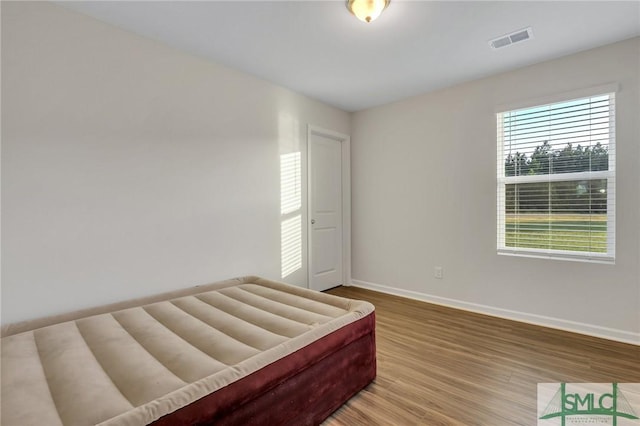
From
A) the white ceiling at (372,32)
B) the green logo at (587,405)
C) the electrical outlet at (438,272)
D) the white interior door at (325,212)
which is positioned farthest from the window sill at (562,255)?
the white interior door at (325,212)

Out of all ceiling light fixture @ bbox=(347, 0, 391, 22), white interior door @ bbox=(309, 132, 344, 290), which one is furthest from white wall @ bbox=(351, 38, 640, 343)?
ceiling light fixture @ bbox=(347, 0, 391, 22)

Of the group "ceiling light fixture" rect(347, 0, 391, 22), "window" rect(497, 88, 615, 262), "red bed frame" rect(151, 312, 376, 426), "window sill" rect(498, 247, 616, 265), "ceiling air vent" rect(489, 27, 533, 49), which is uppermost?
"ceiling air vent" rect(489, 27, 533, 49)

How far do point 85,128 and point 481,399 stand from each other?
3183 millimetres

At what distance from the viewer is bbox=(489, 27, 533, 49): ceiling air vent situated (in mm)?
2400

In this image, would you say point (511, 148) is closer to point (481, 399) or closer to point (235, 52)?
point (481, 399)

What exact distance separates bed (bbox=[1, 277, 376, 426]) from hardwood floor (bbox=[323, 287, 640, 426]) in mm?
225

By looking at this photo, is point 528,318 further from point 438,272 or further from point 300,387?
point 300,387

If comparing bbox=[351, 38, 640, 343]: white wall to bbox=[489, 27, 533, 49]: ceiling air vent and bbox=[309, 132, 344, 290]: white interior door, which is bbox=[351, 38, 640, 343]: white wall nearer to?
bbox=[309, 132, 344, 290]: white interior door

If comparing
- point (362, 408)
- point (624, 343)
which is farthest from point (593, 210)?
point (362, 408)

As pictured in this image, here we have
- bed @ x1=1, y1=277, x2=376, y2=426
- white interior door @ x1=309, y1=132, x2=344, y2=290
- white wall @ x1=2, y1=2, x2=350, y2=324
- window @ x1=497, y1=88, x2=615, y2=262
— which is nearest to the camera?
bed @ x1=1, y1=277, x2=376, y2=426

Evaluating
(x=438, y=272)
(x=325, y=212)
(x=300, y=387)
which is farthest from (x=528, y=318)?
(x=300, y=387)

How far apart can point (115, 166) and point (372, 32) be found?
2249 millimetres

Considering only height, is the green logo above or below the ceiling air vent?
below

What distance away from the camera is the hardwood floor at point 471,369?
170 centimetres
